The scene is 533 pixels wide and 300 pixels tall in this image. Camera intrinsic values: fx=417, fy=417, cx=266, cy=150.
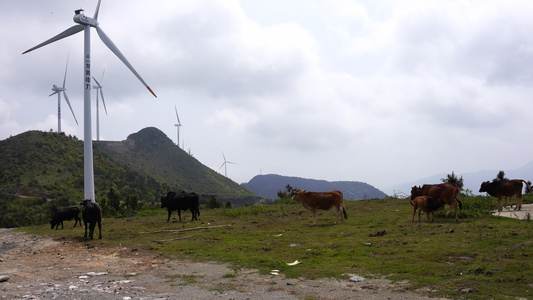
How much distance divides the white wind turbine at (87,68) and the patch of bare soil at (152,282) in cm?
2349

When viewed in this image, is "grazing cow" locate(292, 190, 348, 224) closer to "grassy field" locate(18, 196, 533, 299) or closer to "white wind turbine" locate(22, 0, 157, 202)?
"grassy field" locate(18, 196, 533, 299)

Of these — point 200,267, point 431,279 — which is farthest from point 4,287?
point 431,279

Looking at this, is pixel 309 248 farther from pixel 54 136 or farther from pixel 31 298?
pixel 54 136

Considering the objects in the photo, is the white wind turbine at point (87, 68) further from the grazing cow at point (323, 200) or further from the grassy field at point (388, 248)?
the grazing cow at point (323, 200)

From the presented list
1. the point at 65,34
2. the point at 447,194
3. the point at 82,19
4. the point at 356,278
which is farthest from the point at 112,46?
the point at 356,278

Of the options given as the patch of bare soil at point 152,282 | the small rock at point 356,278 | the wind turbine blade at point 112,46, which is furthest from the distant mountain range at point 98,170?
the small rock at point 356,278

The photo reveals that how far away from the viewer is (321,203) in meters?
17.8

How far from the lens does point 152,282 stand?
8.78m

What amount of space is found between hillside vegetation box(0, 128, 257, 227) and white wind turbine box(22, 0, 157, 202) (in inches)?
98.9

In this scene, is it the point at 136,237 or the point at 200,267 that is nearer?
the point at 200,267

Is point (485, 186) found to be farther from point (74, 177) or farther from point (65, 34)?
point (74, 177)

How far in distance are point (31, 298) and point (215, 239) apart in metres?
7.72

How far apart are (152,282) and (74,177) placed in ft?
210

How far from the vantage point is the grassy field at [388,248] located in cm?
767
